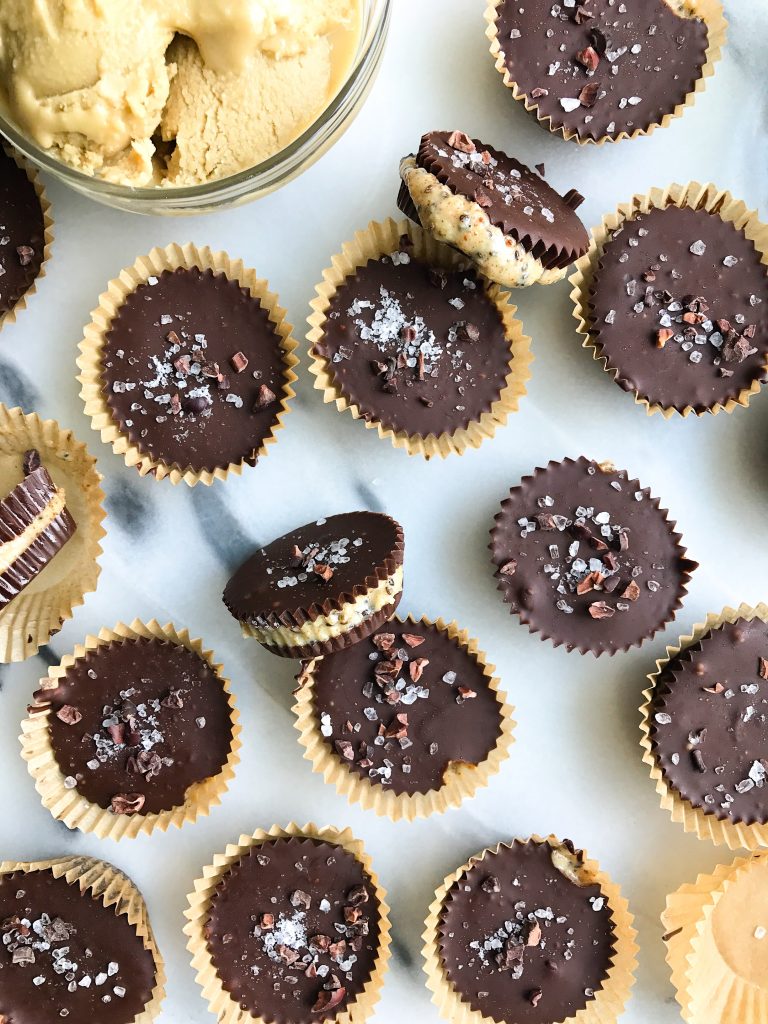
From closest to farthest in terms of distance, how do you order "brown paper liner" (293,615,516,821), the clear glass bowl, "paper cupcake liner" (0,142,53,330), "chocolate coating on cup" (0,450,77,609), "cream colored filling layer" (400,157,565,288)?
the clear glass bowl → "cream colored filling layer" (400,157,565,288) → "chocolate coating on cup" (0,450,77,609) → "paper cupcake liner" (0,142,53,330) → "brown paper liner" (293,615,516,821)

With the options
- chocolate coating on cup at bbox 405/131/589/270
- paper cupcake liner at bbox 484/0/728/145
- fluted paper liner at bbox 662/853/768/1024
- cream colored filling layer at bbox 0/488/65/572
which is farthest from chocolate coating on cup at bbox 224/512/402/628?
fluted paper liner at bbox 662/853/768/1024

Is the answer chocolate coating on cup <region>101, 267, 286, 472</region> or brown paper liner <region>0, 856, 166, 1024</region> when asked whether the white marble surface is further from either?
chocolate coating on cup <region>101, 267, 286, 472</region>

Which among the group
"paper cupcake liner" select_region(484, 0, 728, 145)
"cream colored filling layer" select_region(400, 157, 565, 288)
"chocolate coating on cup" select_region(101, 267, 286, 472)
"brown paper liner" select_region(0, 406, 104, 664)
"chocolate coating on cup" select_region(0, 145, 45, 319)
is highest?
"paper cupcake liner" select_region(484, 0, 728, 145)

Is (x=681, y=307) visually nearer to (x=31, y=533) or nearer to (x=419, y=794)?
(x=419, y=794)

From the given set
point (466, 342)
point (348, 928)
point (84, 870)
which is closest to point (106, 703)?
point (84, 870)

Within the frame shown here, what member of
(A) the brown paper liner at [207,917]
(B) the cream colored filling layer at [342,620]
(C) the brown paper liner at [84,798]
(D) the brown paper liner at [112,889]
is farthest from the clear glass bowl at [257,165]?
(D) the brown paper liner at [112,889]

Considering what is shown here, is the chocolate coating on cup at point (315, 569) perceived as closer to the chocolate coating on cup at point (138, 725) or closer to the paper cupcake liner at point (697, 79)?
the chocolate coating on cup at point (138, 725)
